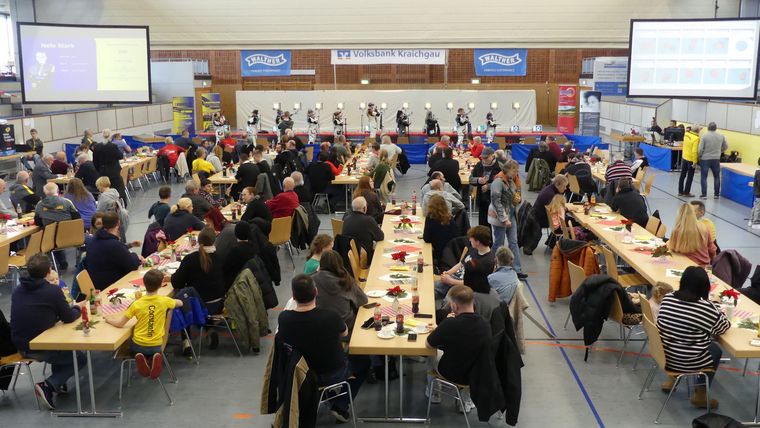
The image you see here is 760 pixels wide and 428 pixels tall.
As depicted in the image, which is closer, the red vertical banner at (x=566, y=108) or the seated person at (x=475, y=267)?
the seated person at (x=475, y=267)

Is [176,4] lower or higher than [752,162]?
higher

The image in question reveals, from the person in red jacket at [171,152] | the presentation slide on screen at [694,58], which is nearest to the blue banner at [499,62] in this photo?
the presentation slide on screen at [694,58]

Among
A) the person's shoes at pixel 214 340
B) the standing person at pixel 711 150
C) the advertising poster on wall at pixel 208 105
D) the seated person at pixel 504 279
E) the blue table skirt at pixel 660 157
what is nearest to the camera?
the seated person at pixel 504 279

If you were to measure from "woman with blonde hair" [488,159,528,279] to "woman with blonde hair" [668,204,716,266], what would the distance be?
2.31 meters

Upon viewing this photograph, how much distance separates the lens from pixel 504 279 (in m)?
6.85

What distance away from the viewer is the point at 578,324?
753 cm

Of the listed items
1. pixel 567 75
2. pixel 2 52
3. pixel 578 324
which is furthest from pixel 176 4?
Answer: pixel 578 324

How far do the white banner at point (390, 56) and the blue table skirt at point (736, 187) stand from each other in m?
13.2

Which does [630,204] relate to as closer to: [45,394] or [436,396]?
[436,396]

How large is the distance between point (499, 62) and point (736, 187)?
14.2m

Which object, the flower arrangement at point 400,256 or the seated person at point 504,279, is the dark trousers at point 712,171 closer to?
the flower arrangement at point 400,256

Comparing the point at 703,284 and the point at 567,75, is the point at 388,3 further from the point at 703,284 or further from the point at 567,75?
the point at 703,284

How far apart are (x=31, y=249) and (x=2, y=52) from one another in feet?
98.6

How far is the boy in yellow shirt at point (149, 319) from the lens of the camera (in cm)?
653
